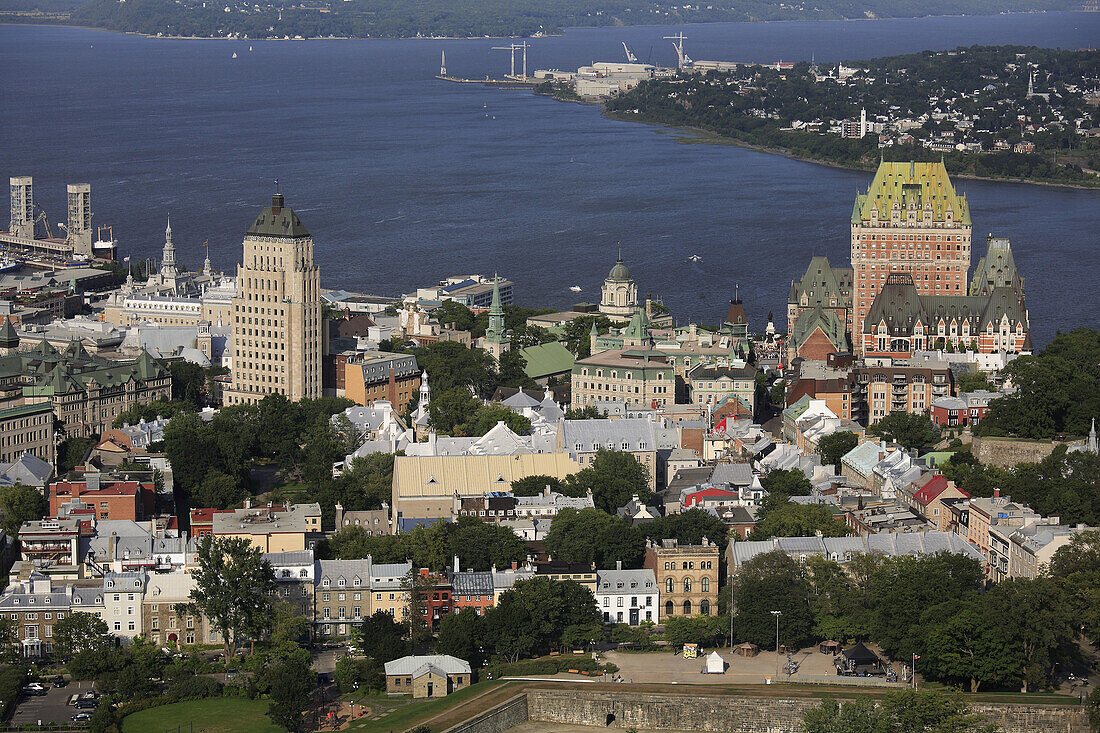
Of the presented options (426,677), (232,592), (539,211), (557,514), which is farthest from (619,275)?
(426,677)

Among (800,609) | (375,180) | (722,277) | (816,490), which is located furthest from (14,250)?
(800,609)

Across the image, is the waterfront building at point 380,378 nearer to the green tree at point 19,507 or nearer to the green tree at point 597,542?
the green tree at point 19,507

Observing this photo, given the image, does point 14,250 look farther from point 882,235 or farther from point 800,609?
point 800,609

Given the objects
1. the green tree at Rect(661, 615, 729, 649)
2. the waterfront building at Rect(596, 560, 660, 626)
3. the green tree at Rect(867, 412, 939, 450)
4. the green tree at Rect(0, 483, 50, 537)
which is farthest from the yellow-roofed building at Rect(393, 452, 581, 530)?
the green tree at Rect(867, 412, 939, 450)

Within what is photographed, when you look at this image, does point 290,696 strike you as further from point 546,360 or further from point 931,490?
point 546,360

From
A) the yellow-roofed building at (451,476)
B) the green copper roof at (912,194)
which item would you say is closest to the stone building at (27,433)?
the yellow-roofed building at (451,476)
